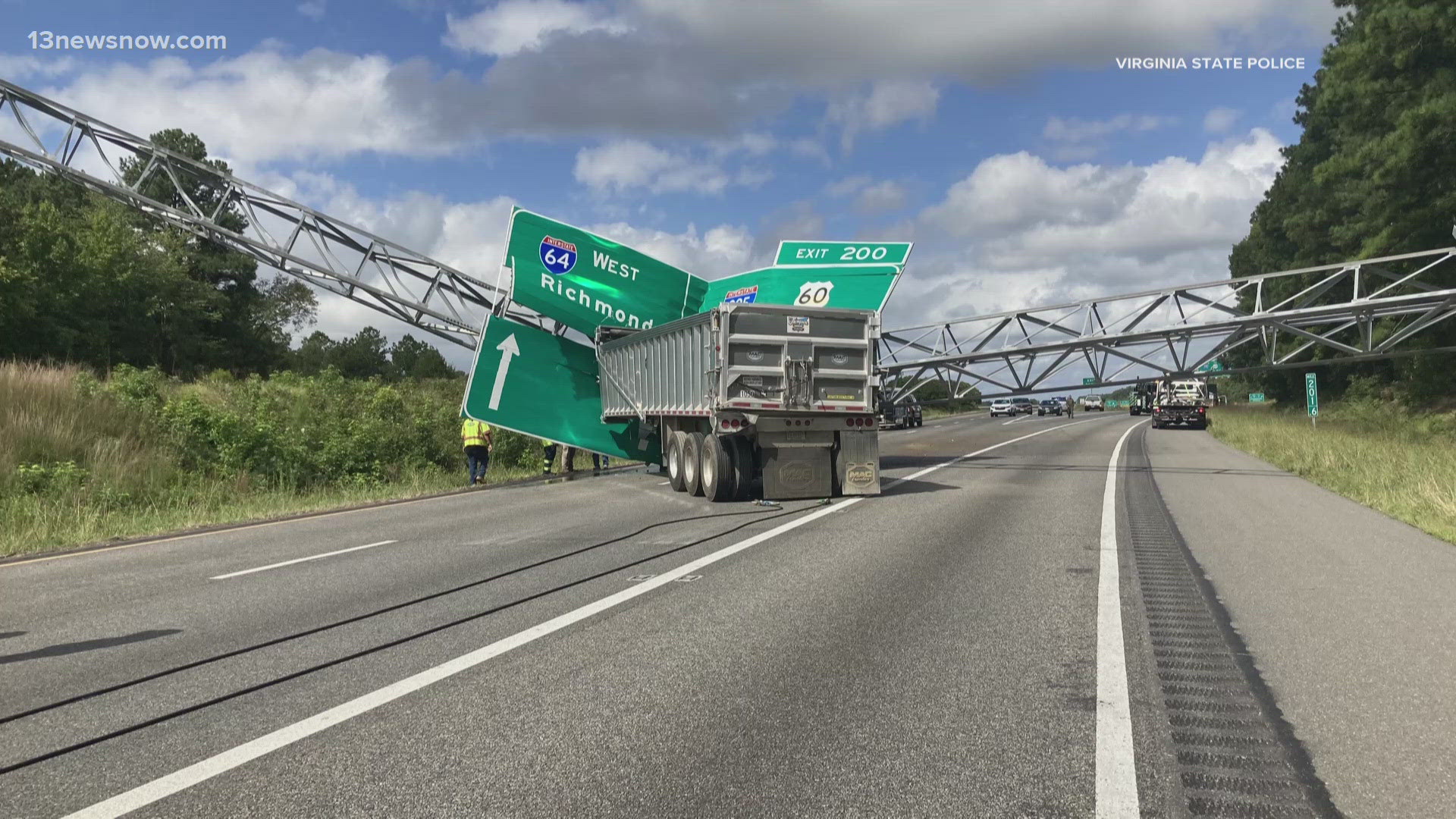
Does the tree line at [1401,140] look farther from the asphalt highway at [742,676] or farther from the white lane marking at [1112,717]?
the white lane marking at [1112,717]

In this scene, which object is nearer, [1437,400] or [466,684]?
[466,684]

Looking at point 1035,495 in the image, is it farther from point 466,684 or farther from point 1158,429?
point 1158,429

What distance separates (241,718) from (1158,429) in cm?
4965

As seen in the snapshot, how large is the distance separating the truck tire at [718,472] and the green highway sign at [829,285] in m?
5.63

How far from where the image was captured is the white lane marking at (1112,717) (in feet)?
12.0

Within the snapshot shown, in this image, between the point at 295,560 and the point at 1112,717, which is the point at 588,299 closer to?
the point at 295,560

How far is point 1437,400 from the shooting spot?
37.2 metres

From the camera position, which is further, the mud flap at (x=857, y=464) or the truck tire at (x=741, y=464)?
the mud flap at (x=857, y=464)

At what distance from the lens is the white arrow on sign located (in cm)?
1806

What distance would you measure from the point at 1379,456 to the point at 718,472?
13603 mm

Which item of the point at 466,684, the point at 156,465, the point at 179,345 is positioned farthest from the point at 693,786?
the point at 179,345

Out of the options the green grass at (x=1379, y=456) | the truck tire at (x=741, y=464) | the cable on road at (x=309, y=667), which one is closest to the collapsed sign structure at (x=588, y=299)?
the truck tire at (x=741, y=464)

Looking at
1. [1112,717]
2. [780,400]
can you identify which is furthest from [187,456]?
[1112,717]

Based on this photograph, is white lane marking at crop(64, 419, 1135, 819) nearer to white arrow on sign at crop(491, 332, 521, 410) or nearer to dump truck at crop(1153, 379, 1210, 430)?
white arrow on sign at crop(491, 332, 521, 410)
